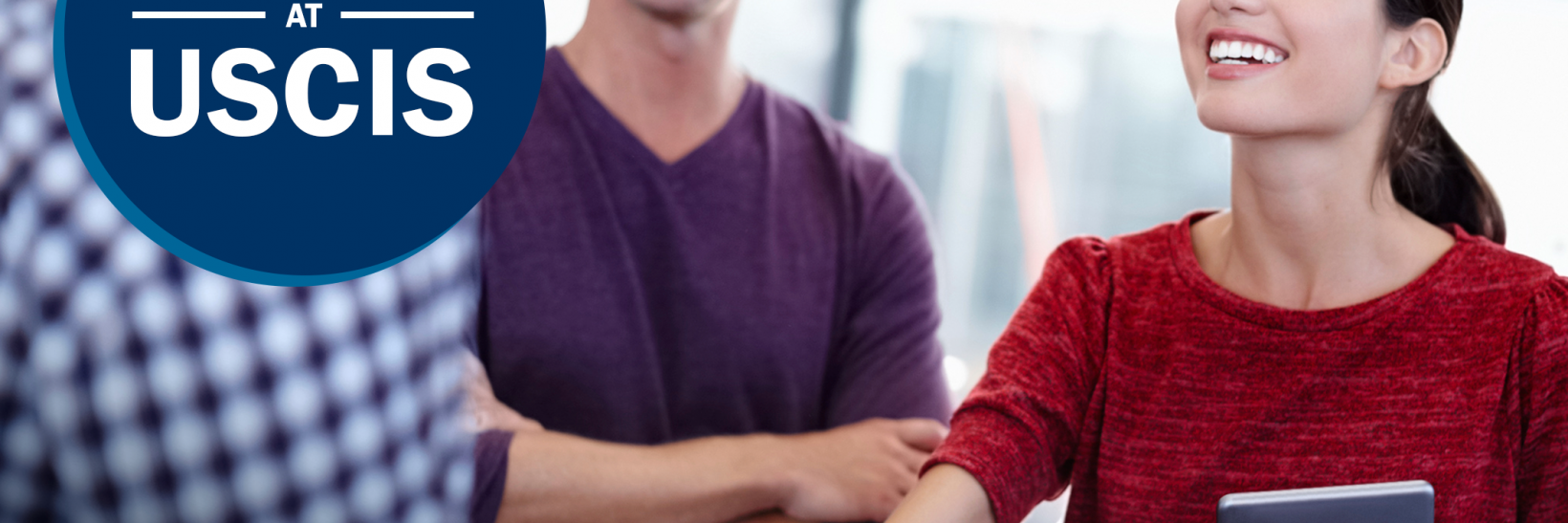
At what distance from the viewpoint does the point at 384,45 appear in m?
0.94

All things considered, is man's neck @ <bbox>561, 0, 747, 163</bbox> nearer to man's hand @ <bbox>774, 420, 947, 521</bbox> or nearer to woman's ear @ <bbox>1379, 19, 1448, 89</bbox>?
man's hand @ <bbox>774, 420, 947, 521</bbox>

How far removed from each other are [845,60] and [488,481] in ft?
6.21

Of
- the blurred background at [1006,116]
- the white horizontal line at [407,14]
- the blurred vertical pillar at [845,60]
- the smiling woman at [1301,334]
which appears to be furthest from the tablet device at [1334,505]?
the blurred vertical pillar at [845,60]

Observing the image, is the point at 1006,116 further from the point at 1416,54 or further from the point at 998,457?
the point at 998,457

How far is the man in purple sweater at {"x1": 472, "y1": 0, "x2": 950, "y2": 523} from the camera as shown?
3.48ft

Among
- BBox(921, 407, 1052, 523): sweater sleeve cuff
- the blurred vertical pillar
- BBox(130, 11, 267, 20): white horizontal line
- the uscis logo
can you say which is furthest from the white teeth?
the blurred vertical pillar

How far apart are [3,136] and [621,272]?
52cm

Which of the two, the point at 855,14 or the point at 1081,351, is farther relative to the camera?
the point at 855,14

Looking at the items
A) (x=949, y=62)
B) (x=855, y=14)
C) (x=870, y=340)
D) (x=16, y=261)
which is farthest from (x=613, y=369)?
(x=949, y=62)

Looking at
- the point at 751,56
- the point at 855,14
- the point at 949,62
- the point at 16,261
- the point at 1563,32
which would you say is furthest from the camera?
the point at 949,62

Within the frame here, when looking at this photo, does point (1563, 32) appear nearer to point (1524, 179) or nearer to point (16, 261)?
point (1524, 179)

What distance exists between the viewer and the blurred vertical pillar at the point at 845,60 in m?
2.69

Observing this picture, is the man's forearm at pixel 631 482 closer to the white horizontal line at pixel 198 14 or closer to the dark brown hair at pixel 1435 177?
the white horizontal line at pixel 198 14

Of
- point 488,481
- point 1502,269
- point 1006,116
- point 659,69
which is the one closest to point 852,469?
point 488,481
